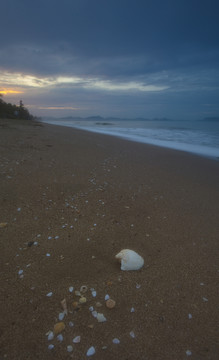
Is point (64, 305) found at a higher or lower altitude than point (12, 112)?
lower

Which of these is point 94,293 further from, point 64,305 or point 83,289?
point 64,305

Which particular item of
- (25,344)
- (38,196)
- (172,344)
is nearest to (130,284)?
(172,344)

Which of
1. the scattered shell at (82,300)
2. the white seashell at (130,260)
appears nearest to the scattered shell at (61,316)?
the scattered shell at (82,300)

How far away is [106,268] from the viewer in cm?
197

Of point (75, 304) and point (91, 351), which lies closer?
point (91, 351)

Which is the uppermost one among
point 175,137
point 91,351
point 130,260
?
point 175,137

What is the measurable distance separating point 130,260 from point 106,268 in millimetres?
272

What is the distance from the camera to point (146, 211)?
313 cm

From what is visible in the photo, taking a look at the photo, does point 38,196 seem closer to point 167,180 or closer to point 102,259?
point 102,259

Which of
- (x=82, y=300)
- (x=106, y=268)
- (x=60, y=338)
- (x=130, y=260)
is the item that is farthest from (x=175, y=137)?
(x=60, y=338)

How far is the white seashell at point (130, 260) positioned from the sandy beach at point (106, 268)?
0.06 meters

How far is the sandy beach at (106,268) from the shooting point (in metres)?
1.36

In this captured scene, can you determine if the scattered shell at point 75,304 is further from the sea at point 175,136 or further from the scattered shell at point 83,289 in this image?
the sea at point 175,136

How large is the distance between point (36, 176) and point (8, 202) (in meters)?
1.13
